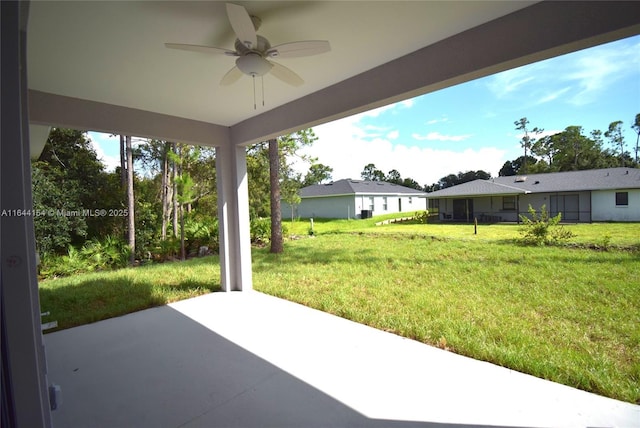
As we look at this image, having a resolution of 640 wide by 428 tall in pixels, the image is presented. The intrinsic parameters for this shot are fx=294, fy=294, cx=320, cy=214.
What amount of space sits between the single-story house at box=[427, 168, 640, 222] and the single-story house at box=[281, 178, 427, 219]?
3677mm

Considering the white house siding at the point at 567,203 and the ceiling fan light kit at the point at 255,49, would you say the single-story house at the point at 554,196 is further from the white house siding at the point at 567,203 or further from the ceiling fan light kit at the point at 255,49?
the ceiling fan light kit at the point at 255,49

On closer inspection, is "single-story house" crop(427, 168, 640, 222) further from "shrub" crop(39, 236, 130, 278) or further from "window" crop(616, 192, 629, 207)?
"shrub" crop(39, 236, 130, 278)

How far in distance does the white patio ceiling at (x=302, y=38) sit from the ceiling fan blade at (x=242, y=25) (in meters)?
0.20

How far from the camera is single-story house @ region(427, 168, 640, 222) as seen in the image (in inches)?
413

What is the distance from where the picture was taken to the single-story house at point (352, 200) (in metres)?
19.0

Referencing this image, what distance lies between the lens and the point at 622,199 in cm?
1050

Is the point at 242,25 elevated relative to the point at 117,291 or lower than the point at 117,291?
elevated

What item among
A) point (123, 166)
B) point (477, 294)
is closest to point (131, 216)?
point (123, 166)

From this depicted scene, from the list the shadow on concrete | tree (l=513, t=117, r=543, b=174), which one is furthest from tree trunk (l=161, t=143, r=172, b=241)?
tree (l=513, t=117, r=543, b=174)

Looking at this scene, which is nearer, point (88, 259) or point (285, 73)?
point (285, 73)

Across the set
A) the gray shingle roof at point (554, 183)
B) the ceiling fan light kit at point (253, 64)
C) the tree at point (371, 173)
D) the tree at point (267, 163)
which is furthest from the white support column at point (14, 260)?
the tree at point (371, 173)

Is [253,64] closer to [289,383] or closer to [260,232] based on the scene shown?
[289,383]

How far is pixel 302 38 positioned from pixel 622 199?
44.6 ft

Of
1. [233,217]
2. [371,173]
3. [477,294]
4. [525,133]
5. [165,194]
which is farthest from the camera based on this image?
[371,173]
